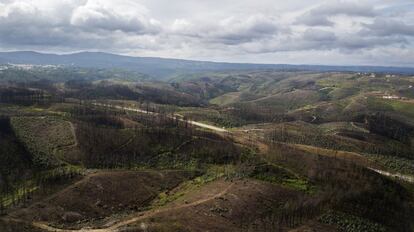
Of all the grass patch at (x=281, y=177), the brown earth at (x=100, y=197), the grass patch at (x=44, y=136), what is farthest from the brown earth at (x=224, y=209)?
the grass patch at (x=44, y=136)

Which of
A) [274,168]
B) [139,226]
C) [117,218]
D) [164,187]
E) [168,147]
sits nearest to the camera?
[139,226]

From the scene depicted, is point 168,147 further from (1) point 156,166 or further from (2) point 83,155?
(2) point 83,155

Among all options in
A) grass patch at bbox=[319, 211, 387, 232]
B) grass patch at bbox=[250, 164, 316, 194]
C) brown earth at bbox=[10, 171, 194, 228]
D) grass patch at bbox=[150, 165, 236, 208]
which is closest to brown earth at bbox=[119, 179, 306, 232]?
grass patch at bbox=[150, 165, 236, 208]

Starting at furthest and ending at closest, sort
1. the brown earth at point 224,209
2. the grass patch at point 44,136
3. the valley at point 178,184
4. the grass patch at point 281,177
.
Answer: the grass patch at point 44,136
the grass patch at point 281,177
the valley at point 178,184
the brown earth at point 224,209

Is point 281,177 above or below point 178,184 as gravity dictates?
above

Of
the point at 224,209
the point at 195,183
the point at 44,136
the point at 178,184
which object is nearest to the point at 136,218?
the point at 224,209

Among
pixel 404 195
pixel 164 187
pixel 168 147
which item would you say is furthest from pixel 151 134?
pixel 404 195

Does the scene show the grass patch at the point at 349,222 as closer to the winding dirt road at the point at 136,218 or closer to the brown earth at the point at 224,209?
the brown earth at the point at 224,209

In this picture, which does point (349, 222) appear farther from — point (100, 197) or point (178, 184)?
point (100, 197)

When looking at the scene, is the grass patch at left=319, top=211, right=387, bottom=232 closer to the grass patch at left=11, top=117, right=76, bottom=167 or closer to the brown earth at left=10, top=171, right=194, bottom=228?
the brown earth at left=10, top=171, right=194, bottom=228

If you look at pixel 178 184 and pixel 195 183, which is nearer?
pixel 178 184

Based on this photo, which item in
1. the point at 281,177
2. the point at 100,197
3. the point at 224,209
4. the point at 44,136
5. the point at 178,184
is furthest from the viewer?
the point at 44,136
